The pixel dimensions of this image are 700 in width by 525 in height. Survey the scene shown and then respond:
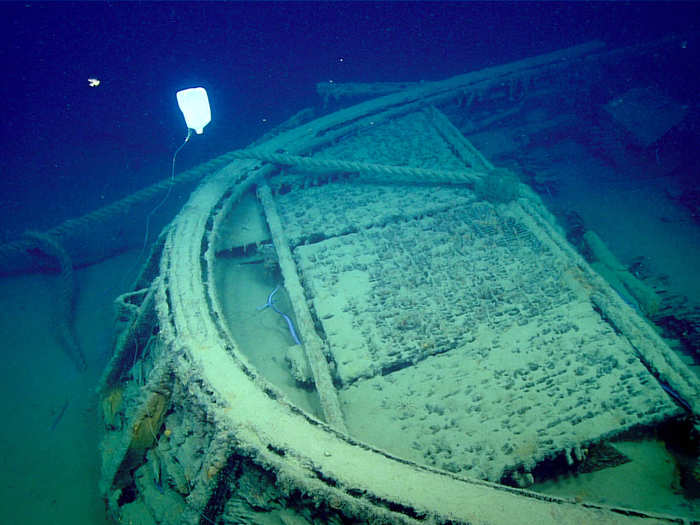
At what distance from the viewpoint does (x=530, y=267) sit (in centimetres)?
224

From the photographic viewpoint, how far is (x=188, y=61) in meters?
7.59

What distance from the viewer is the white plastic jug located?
3963 mm

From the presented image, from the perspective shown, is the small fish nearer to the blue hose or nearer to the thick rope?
the thick rope

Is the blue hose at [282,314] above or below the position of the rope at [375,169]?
below

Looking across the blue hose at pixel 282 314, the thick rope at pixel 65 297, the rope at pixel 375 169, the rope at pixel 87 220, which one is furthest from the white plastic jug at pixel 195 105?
the blue hose at pixel 282 314

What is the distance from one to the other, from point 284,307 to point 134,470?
123cm

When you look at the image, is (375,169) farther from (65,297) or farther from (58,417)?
(65,297)

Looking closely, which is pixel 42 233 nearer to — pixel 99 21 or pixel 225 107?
pixel 225 107

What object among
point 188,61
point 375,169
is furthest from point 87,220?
point 188,61

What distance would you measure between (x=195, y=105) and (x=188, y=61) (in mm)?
4771

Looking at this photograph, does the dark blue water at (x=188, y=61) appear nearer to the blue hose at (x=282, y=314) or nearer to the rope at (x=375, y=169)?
the rope at (x=375, y=169)

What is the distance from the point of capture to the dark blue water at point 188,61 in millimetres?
6578

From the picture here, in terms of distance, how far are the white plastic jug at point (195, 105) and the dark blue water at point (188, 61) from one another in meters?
2.88

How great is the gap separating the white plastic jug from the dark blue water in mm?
2878
